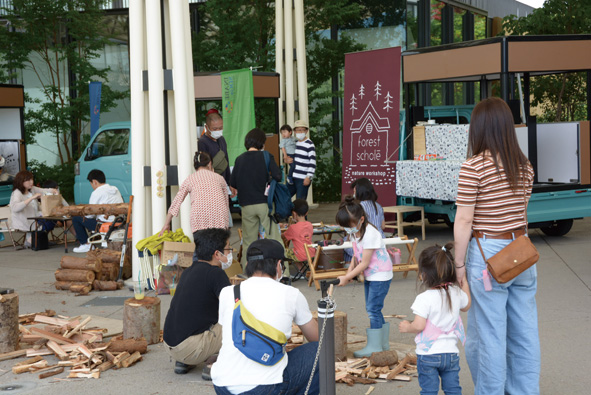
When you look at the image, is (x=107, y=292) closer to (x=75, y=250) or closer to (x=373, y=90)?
(x=75, y=250)

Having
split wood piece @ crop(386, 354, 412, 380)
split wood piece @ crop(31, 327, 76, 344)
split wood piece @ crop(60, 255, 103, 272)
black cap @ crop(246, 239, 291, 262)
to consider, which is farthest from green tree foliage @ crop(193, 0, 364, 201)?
black cap @ crop(246, 239, 291, 262)

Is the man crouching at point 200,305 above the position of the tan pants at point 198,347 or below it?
above

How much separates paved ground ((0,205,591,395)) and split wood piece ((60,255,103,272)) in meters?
0.35

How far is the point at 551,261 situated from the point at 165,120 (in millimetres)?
5266

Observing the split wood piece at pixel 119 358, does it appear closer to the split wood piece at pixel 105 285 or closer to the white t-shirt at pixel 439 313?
the white t-shirt at pixel 439 313

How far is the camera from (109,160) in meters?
14.9

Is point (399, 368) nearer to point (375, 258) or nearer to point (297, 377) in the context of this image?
point (375, 258)

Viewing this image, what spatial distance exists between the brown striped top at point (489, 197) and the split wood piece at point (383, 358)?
1732 millimetres

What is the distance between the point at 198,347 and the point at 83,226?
7211 millimetres

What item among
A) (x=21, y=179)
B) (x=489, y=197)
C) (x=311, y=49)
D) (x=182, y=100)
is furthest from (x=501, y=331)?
(x=311, y=49)

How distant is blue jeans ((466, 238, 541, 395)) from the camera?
423cm

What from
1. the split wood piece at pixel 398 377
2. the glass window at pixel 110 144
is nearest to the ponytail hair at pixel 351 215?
the split wood piece at pixel 398 377

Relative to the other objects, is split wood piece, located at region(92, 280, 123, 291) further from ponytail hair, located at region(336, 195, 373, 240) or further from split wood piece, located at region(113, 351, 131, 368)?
ponytail hair, located at region(336, 195, 373, 240)

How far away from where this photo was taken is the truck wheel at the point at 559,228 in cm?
1210
